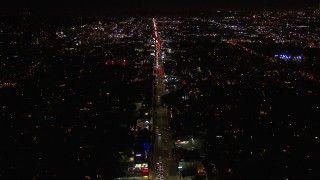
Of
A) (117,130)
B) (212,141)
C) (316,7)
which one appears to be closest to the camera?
(212,141)

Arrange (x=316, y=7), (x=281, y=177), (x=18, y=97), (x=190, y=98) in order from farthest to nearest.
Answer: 1. (x=316, y=7)
2. (x=18, y=97)
3. (x=190, y=98)
4. (x=281, y=177)

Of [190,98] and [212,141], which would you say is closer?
[212,141]

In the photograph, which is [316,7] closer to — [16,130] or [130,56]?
[130,56]

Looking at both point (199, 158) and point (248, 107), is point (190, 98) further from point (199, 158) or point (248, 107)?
point (199, 158)

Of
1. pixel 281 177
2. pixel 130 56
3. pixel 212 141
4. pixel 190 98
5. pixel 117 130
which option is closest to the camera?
pixel 281 177

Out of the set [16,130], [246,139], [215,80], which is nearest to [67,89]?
[16,130]

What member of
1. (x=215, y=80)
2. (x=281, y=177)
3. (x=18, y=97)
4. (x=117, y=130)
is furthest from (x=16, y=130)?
(x=215, y=80)

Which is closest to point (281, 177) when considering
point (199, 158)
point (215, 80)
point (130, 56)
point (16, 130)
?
point (199, 158)

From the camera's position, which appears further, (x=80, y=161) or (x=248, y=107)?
(x=248, y=107)

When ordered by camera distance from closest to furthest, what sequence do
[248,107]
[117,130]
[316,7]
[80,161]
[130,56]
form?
[80,161], [117,130], [248,107], [130,56], [316,7]
